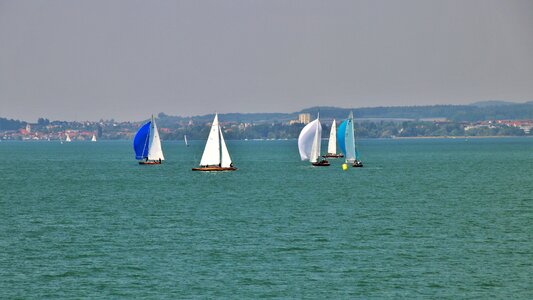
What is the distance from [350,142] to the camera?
126250 millimetres

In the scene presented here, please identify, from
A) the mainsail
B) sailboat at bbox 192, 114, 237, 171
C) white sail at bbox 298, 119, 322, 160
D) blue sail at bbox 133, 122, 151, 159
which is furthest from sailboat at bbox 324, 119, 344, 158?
sailboat at bbox 192, 114, 237, 171

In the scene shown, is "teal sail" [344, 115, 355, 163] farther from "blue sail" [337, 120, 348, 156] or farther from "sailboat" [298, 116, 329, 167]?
"sailboat" [298, 116, 329, 167]

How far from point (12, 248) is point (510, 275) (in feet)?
82.7

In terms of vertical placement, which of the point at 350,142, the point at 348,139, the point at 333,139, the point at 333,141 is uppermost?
the point at 348,139

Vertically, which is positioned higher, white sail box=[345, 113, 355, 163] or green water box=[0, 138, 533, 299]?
white sail box=[345, 113, 355, 163]

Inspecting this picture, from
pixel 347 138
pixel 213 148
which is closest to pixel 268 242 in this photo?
pixel 213 148

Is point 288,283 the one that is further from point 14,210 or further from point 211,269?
point 14,210

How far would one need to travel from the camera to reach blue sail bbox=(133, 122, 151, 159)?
13400 cm

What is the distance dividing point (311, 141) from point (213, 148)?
19.4 meters

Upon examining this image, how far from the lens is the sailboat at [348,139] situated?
12494cm

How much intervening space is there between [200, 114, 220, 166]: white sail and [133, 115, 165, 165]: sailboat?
1916 cm

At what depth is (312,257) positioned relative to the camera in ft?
148

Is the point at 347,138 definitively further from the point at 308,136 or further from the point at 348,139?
the point at 308,136

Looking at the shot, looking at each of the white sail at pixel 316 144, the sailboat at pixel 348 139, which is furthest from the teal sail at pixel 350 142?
the white sail at pixel 316 144
